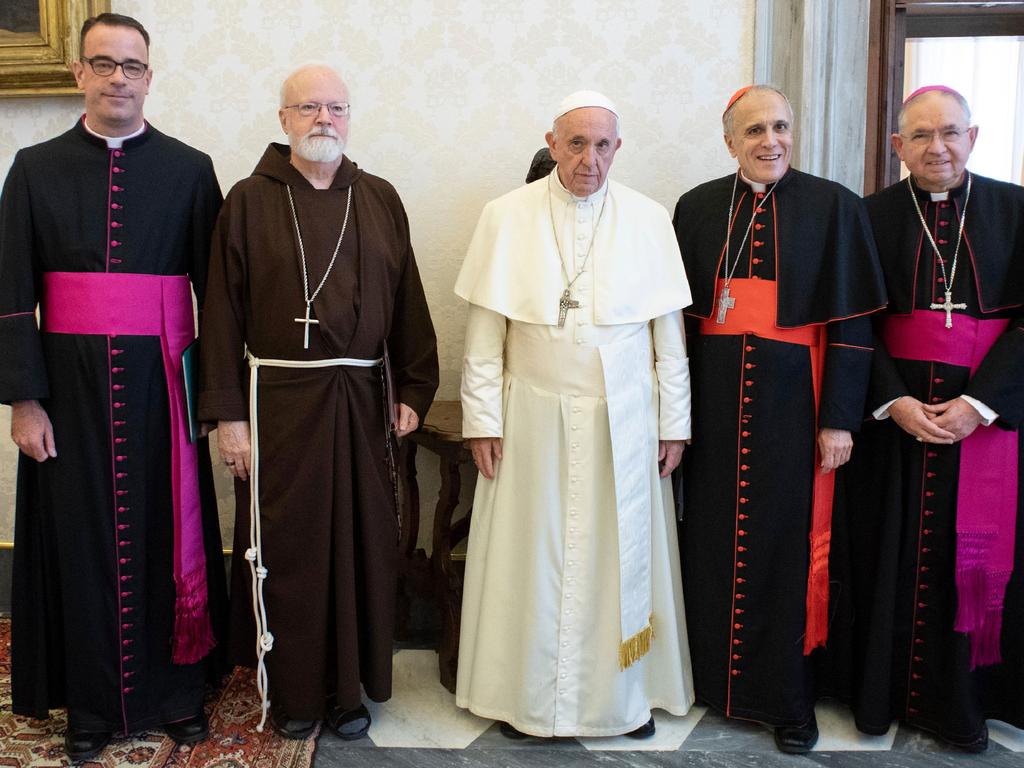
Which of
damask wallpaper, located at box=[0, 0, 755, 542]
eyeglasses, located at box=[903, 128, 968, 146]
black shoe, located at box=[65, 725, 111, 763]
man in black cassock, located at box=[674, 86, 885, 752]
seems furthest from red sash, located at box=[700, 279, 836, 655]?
black shoe, located at box=[65, 725, 111, 763]

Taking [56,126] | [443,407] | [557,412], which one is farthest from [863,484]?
[56,126]

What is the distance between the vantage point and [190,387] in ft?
8.68

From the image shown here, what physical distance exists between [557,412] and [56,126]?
7.31ft

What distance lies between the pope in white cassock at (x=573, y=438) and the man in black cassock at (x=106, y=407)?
0.85m

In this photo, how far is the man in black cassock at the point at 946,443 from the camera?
2.58 metres

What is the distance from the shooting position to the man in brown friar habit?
258cm

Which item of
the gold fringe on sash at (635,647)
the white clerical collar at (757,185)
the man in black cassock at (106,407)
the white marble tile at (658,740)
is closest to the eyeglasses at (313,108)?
the man in black cassock at (106,407)

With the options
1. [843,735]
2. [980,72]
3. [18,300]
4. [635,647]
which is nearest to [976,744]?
[843,735]

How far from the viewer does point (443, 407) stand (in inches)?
131

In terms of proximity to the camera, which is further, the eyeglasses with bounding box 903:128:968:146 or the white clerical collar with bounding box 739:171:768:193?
the white clerical collar with bounding box 739:171:768:193

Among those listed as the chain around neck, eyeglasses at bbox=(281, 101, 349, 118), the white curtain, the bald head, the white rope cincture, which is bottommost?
the white rope cincture

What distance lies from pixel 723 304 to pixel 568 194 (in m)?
0.56

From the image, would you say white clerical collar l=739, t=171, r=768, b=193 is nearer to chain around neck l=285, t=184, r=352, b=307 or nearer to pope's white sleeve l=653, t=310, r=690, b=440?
pope's white sleeve l=653, t=310, r=690, b=440

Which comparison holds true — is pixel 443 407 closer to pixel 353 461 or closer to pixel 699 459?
pixel 353 461
